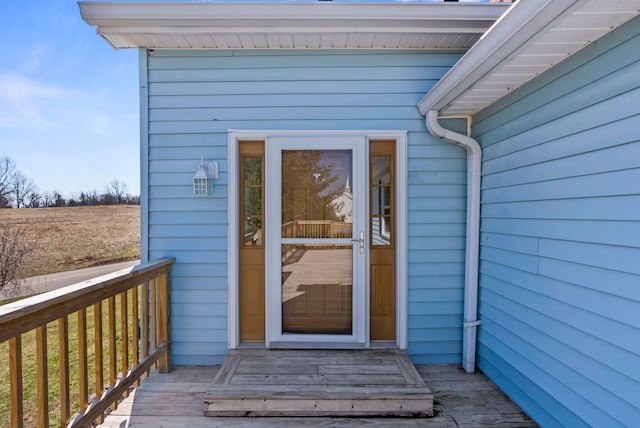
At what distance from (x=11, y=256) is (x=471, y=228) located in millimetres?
12102

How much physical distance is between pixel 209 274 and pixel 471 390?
2177 mm

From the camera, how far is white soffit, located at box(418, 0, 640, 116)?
139cm

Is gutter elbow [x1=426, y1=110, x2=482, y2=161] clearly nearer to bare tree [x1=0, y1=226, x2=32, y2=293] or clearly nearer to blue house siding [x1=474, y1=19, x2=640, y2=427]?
blue house siding [x1=474, y1=19, x2=640, y2=427]

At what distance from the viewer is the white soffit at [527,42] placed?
1386 millimetres

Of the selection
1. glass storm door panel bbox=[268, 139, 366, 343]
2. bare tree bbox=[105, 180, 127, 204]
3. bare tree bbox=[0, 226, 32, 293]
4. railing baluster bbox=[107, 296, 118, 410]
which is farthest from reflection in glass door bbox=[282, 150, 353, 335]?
bare tree bbox=[105, 180, 127, 204]

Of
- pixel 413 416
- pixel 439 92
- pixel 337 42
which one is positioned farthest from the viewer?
pixel 337 42

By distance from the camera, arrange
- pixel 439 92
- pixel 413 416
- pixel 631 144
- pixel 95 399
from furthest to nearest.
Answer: pixel 439 92
pixel 413 416
pixel 95 399
pixel 631 144

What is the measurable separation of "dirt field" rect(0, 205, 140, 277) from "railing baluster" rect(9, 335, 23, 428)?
37.5 ft

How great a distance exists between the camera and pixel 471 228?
2.76 metres

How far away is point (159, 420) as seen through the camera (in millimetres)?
2166

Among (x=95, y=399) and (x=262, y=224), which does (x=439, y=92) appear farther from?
(x=95, y=399)

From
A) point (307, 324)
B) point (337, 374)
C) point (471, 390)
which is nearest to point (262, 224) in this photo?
point (307, 324)

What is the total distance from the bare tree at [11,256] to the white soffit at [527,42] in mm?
11886

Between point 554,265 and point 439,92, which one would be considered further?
point 439,92
